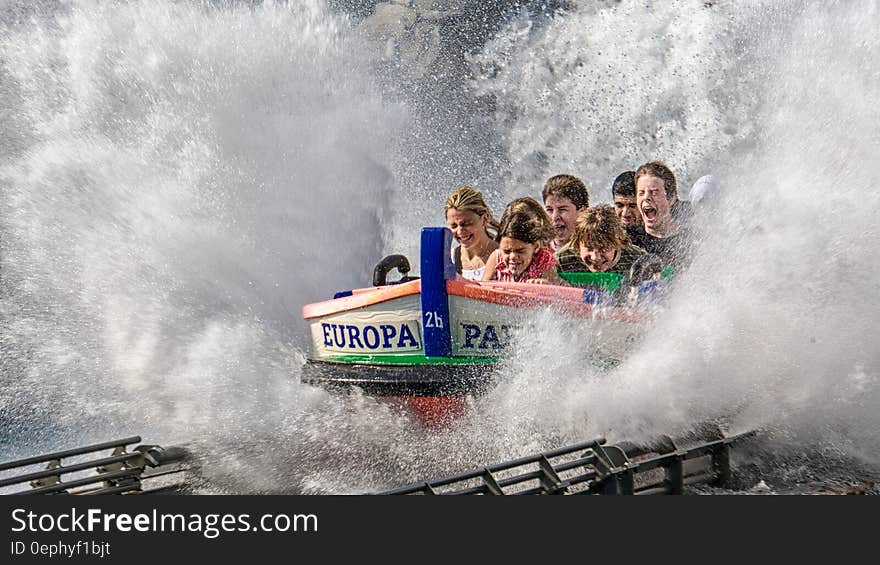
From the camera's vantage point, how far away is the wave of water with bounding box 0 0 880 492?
779 cm

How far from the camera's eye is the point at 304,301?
1031cm

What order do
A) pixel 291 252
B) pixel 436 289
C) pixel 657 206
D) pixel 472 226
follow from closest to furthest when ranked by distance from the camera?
pixel 436 289 → pixel 472 226 → pixel 657 206 → pixel 291 252

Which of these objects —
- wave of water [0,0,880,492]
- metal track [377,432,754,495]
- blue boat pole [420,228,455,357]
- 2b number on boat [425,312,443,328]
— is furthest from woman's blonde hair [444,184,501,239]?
metal track [377,432,754,495]

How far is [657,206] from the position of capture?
912 cm

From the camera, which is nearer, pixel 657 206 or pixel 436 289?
pixel 436 289

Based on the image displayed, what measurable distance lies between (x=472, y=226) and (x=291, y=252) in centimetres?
233

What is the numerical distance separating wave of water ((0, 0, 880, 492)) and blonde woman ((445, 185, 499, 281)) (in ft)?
4.98

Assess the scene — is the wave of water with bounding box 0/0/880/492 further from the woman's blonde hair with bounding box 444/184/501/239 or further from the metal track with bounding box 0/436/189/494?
the woman's blonde hair with bounding box 444/184/501/239

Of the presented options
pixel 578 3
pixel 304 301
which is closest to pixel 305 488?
pixel 304 301

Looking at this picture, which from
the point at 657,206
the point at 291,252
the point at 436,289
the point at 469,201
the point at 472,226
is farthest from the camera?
the point at 291,252

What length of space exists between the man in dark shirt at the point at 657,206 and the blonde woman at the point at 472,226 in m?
1.33

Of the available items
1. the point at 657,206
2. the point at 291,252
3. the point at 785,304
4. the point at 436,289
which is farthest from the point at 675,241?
the point at 291,252

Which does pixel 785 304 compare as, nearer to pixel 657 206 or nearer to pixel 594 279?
pixel 594 279

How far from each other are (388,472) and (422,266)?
161 centimetres
